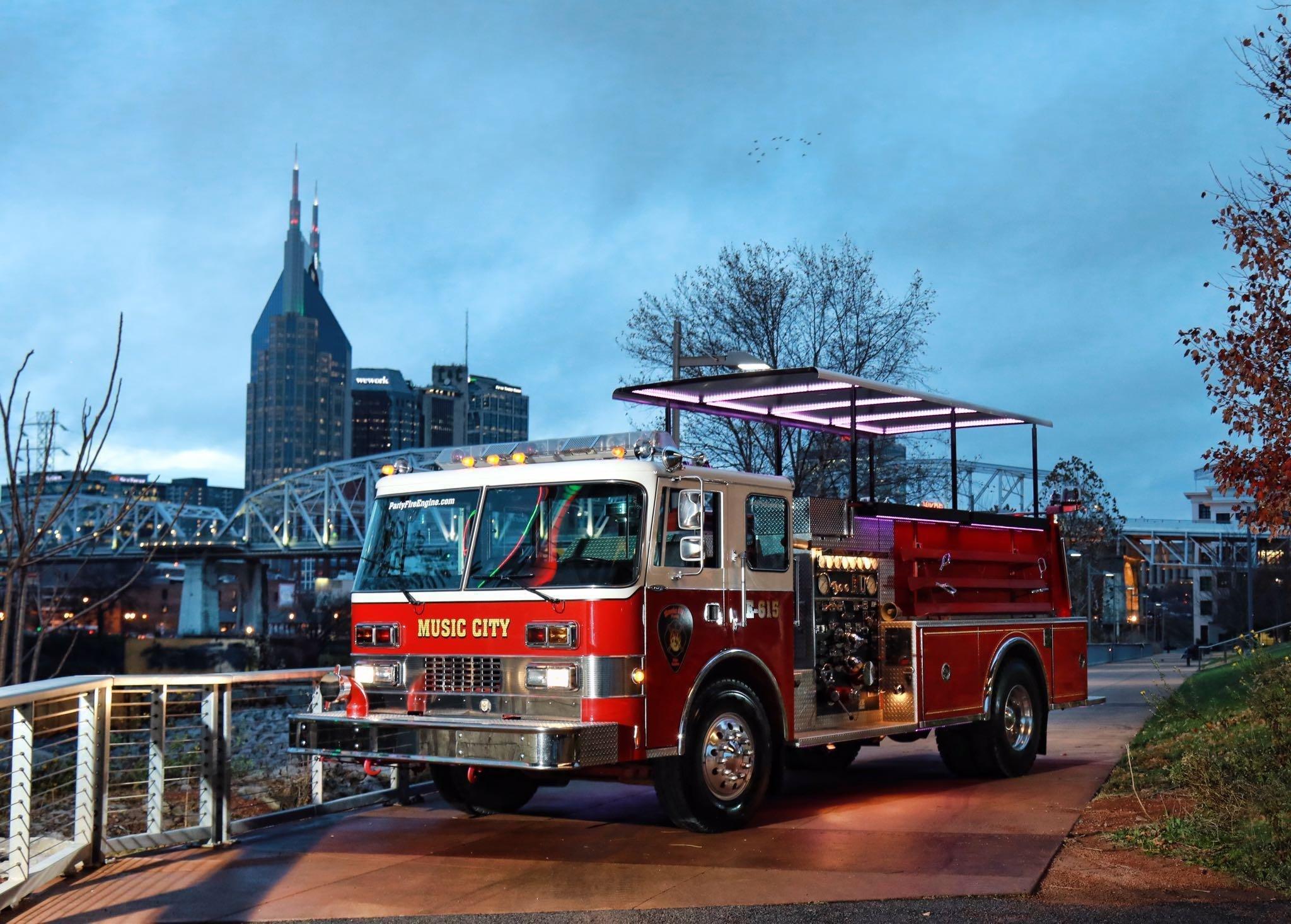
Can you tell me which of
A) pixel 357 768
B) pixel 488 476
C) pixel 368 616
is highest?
pixel 488 476

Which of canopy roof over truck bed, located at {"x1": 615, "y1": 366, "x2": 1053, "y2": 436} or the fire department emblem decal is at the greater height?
canopy roof over truck bed, located at {"x1": 615, "y1": 366, "x2": 1053, "y2": 436}

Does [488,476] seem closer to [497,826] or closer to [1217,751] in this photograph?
[497,826]

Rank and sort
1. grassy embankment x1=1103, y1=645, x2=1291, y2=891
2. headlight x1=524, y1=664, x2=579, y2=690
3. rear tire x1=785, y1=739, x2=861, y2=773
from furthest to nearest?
rear tire x1=785, y1=739, x2=861, y2=773 → headlight x1=524, y1=664, x2=579, y2=690 → grassy embankment x1=1103, y1=645, x2=1291, y2=891

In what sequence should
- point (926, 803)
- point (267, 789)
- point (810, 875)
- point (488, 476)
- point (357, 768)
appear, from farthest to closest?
point (357, 768), point (267, 789), point (926, 803), point (488, 476), point (810, 875)

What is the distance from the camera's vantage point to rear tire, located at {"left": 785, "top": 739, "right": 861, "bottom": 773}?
13.0 m

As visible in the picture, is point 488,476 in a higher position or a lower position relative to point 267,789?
higher

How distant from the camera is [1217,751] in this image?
10117 millimetres

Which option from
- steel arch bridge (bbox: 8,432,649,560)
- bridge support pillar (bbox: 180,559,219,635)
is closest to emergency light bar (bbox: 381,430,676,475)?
steel arch bridge (bbox: 8,432,649,560)

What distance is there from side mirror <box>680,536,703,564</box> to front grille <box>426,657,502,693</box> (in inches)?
56.1

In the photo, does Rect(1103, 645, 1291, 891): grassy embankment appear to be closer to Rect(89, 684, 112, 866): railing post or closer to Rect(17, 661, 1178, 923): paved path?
Rect(17, 661, 1178, 923): paved path

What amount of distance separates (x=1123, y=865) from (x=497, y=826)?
4447 millimetres

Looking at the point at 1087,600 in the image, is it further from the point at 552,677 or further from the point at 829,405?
the point at 552,677

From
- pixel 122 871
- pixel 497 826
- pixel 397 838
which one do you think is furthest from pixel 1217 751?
pixel 122 871

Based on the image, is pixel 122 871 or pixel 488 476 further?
pixel 488 476
